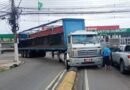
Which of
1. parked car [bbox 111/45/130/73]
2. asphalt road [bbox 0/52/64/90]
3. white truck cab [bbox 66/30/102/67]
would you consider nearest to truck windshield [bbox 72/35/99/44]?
white truck cab [bbox 66/30/102/67]

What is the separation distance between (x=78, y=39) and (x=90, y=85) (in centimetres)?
906

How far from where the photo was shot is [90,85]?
1383cm

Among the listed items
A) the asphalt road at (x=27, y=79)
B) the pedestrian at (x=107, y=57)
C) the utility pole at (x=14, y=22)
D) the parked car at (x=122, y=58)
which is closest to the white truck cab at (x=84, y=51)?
the pedestrian at (x=107, y=57)

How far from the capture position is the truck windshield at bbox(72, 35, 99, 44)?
73.7ft

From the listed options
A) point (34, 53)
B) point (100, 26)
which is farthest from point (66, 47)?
point (100, 26)

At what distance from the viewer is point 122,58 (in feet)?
60.1

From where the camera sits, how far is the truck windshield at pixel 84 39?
22475 mm

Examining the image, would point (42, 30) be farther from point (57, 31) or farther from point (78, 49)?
point (78, 49)

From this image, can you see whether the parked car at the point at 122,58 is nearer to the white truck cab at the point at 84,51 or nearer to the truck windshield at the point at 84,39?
the white truck cab at the point at 84,51

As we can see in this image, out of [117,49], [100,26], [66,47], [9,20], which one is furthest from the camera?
[100,26]

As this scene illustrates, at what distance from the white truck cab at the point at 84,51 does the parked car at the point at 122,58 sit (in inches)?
46.0

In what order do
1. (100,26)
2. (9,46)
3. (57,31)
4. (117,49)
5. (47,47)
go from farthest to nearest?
(9,46) → (100,26) → (47,47) → (57,31) → (117,49)

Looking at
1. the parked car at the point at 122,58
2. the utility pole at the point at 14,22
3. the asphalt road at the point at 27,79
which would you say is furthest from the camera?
the utility pole at the point at 14,22

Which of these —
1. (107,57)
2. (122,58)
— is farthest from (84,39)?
(122,58)
